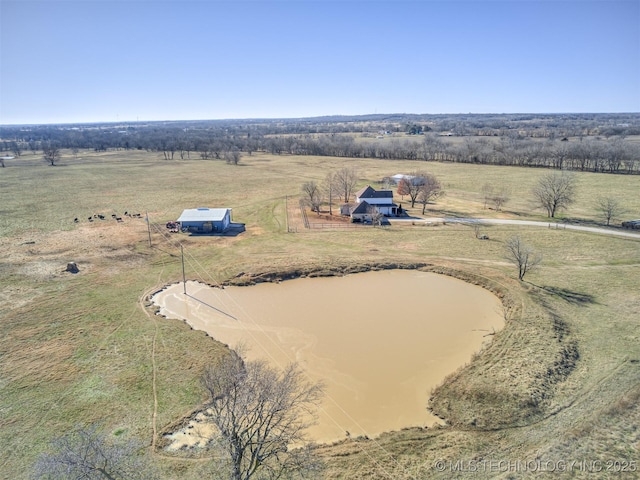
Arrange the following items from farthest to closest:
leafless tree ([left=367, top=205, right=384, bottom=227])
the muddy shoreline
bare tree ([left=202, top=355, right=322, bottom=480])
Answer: leafless tree ([left=367, top=205, right=384, bottom=227]) < the muddy shoreline < bare tree ([left=202, top=355, right=322, bottom=480])

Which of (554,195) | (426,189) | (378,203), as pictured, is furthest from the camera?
(426,189)

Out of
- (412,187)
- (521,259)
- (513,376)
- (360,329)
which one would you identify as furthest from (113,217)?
(513,376)

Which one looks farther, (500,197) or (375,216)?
(500,197)

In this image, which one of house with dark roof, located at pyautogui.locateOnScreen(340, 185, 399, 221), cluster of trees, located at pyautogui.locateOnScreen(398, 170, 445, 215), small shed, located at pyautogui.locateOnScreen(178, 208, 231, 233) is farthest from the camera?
cluster of trees, located at pyautogui.locateOnScreen(398, 170, 445, 215)

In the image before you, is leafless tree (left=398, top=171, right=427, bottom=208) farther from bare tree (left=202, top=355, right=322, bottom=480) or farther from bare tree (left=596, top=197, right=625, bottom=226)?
bare tree (left=202, top=355, right=322, bottom=480)

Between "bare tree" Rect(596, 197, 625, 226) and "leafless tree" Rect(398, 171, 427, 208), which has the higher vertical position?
"leafless tree" Rect(398, 171, 427, 208)

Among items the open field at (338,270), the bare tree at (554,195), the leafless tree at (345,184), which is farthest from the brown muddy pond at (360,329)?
the leafless tree at (345,184)

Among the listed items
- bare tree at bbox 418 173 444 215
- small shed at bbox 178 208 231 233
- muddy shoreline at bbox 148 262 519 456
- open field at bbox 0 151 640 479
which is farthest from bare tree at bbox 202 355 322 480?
bare tree at bbox 418 173 444 215

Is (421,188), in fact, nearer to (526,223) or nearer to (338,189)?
(338,189)
